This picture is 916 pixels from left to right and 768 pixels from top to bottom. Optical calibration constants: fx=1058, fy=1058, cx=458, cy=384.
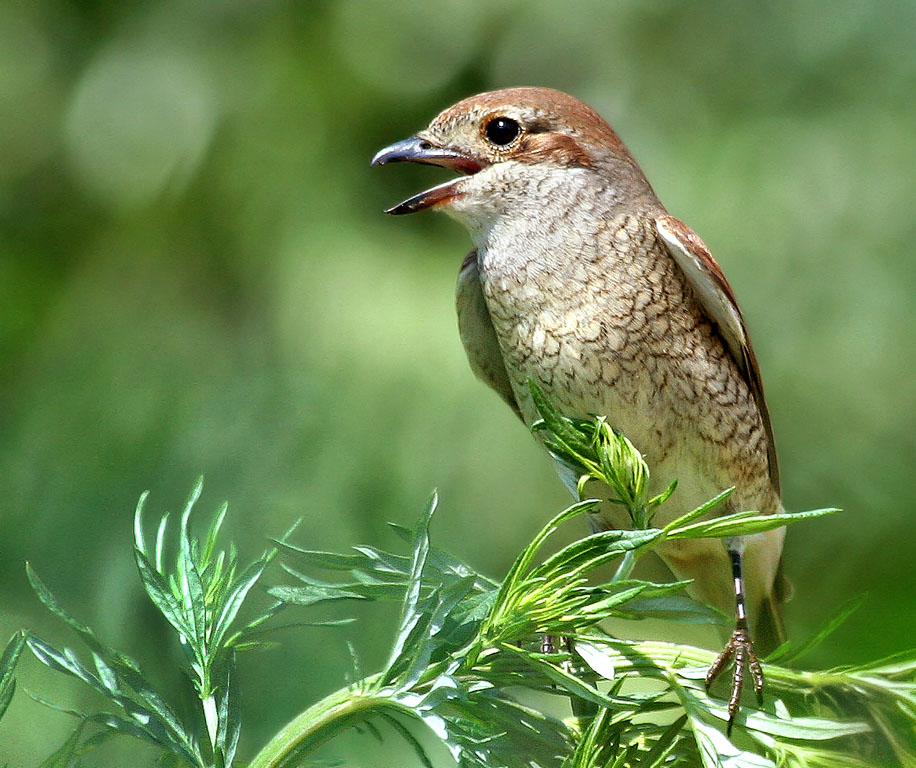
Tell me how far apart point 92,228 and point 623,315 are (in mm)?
1851

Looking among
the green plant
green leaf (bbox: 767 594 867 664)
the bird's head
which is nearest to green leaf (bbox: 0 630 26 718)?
the green plant

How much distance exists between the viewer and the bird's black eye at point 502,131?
6.10 ft

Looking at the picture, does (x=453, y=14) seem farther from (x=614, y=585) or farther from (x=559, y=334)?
(x=614, y=585)

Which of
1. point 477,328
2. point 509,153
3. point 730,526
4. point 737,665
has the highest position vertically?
point 509,153

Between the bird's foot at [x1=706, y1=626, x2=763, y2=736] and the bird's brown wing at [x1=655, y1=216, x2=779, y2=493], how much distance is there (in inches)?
21.6

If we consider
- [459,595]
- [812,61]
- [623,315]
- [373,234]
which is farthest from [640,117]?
[459,595]

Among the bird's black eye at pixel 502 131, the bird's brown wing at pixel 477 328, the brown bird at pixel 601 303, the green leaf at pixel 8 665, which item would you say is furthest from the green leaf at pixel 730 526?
the bird's black eye at pixel 502 131

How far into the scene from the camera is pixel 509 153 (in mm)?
1845

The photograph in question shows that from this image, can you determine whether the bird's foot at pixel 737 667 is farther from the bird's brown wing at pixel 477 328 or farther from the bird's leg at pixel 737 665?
the bird's brown wing at pixel 477 328

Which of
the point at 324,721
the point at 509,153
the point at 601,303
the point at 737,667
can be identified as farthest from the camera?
the point at 509,153

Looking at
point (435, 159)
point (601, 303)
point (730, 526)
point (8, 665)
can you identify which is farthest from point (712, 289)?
point (8, 665)

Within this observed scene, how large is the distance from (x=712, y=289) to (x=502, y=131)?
0.47m

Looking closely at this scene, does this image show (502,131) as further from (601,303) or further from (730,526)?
(730,526)

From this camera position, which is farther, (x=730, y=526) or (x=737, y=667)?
(x=737, y=667)
